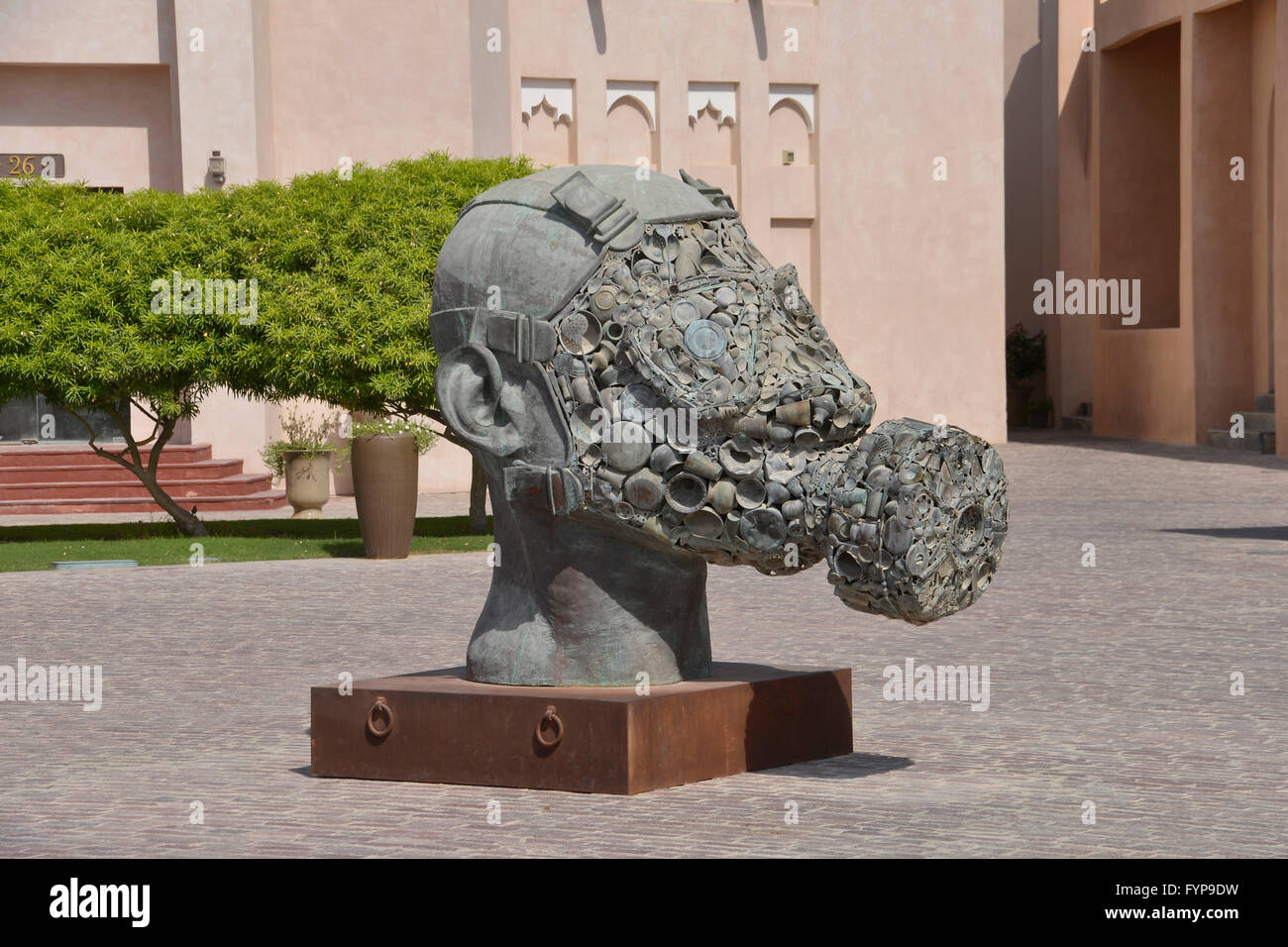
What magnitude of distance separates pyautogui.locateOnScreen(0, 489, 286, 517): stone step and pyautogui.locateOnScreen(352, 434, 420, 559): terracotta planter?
712 cm

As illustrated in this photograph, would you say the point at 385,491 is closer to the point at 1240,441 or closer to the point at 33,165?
the point at 33,165

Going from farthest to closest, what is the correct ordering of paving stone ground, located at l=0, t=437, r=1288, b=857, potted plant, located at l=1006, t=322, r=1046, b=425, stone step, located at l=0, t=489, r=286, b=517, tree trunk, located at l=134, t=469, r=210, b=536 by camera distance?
potted plant, located at l=1006, t=322, r=1046, b=425 → stone step, located at l=0, t=489, r=286, b=517 → tree trunk, located at l=134, t=469, r=210, b=536 → paving stone ground, located at l=0, t=437, r=1288, b=857

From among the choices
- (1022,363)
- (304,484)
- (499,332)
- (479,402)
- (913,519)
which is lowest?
(304,484)

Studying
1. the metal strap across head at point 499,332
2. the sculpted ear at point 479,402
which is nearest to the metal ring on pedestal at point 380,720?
the sculpted ear at point 479,402

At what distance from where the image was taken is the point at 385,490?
17391mm

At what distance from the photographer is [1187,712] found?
8328 millimetres

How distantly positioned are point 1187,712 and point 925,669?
166cm

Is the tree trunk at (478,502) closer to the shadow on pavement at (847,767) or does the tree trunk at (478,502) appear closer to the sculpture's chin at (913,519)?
the shadow on pavement at (847,767)

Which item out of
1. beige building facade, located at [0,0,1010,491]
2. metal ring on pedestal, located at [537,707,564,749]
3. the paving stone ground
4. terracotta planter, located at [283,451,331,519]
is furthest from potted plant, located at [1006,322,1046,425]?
metal ring on pedestal, located at [537,707,564,749]

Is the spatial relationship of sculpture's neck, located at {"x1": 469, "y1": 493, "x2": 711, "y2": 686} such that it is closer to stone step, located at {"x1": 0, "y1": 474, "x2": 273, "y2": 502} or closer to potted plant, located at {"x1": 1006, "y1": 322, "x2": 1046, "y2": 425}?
stone step, located at {"x1": 0, "y1": 474, "x2": 273, "y2": 502}

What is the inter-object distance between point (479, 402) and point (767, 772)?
175 cm

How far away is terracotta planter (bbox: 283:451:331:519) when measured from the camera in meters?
23.4

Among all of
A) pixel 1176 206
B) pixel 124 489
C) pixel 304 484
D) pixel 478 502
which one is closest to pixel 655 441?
pixel 478 502

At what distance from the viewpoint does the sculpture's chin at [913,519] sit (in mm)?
5867
